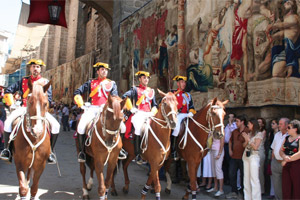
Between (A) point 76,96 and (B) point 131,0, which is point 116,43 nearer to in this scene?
(B) point 131,0

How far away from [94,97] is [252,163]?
362 cm

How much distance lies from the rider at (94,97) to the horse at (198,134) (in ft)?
5.08

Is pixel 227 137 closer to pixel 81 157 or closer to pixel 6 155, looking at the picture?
pixel 81 157

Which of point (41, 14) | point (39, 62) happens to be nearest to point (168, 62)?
point (39, 62)

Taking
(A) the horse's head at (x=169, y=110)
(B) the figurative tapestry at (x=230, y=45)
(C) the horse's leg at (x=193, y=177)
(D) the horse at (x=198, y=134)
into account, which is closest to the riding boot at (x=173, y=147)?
(D) the horse at (x=198, y=134)

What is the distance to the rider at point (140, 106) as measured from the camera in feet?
21.3

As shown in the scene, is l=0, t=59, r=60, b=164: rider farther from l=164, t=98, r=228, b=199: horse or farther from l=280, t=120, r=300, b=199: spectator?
l=280, t=120, r=300, b=199: spectator

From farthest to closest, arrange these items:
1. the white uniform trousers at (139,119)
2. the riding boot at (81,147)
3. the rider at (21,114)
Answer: the white uniform trousers at (139,119) → the riding boot at (81,147) → the rider at (21,114)

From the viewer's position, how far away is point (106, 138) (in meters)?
5.42

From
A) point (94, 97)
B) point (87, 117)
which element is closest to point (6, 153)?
point (87, 117)

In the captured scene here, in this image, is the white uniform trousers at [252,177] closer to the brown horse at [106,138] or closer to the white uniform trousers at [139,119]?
the white uniform trousers at [139,119]

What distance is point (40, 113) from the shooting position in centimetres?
484

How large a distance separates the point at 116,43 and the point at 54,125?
11.7 meters

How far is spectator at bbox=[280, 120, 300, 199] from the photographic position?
5242 millimetres
